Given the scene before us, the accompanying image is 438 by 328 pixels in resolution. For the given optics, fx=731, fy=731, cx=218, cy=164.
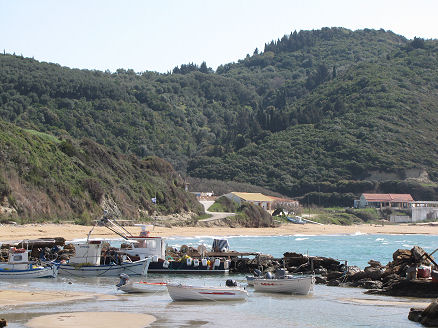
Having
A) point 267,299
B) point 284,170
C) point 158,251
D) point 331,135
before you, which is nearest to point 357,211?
point 284,170

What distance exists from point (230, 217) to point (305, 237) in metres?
Result: 10.8

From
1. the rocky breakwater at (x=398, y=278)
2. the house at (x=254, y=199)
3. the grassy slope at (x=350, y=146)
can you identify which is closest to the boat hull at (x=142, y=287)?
the rocky breakwater at (x=398, y=278)

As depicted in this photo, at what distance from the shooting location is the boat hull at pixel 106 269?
39.6 m

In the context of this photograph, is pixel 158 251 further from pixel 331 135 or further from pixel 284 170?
pixel 331 135

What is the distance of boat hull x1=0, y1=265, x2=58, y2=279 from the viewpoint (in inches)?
1447

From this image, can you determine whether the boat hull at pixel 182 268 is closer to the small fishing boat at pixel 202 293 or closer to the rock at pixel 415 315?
the small fishing boat at pixel 202 293

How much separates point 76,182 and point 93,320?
52433 mm

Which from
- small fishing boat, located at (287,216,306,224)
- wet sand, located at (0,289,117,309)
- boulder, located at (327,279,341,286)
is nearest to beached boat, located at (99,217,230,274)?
boulder, located at (327,279,341,286)

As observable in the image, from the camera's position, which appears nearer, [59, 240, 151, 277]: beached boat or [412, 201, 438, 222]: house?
[59, 240, 151, 277]: beached boat

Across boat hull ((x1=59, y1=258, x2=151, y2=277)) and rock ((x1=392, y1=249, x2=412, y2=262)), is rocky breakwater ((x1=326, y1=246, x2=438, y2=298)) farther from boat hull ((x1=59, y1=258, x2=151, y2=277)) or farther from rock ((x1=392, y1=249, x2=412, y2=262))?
boat hull ((x1=59, y1=258, x2=151, y2=277))

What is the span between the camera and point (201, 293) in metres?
30.6

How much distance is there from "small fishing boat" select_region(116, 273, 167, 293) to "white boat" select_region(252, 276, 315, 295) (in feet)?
15.7

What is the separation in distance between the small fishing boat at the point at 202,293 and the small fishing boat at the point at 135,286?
7.16 feet

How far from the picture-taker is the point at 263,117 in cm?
18725
